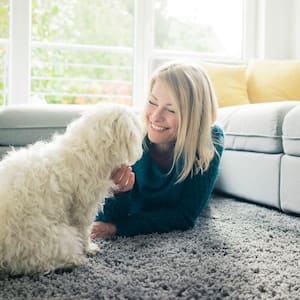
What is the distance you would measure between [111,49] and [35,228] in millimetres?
2817

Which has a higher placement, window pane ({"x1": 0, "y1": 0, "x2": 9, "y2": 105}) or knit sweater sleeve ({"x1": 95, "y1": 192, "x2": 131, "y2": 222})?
window pane ({"x1": 0, "y1": 0, "x2": 9, "y2": 105})

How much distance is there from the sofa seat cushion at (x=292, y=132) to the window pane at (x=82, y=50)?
2.06m

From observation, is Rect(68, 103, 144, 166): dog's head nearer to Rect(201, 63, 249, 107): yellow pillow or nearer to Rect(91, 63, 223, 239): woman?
Rect(91, 63, 223, 239): woman

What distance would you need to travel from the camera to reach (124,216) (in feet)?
5.55

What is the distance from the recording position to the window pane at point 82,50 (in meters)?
3.54

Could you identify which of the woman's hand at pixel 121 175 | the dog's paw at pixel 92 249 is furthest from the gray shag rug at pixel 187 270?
the woman's hand at pixel 121 175

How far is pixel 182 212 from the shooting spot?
5.34 ft

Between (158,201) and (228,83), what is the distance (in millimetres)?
1749

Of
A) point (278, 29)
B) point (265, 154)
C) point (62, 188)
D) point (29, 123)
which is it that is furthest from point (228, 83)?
point (62, 188)

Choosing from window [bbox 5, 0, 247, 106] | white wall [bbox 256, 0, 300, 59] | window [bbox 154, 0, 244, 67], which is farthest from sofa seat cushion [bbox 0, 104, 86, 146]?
white wall [bbox 256, 0, 300, 59]

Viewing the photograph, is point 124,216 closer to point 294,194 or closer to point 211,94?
point 211,94

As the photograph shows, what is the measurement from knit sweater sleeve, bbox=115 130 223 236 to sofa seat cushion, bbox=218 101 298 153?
19.0 inches

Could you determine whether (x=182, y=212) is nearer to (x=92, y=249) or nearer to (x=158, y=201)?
(x=158, y=201)

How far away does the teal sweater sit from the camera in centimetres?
157
